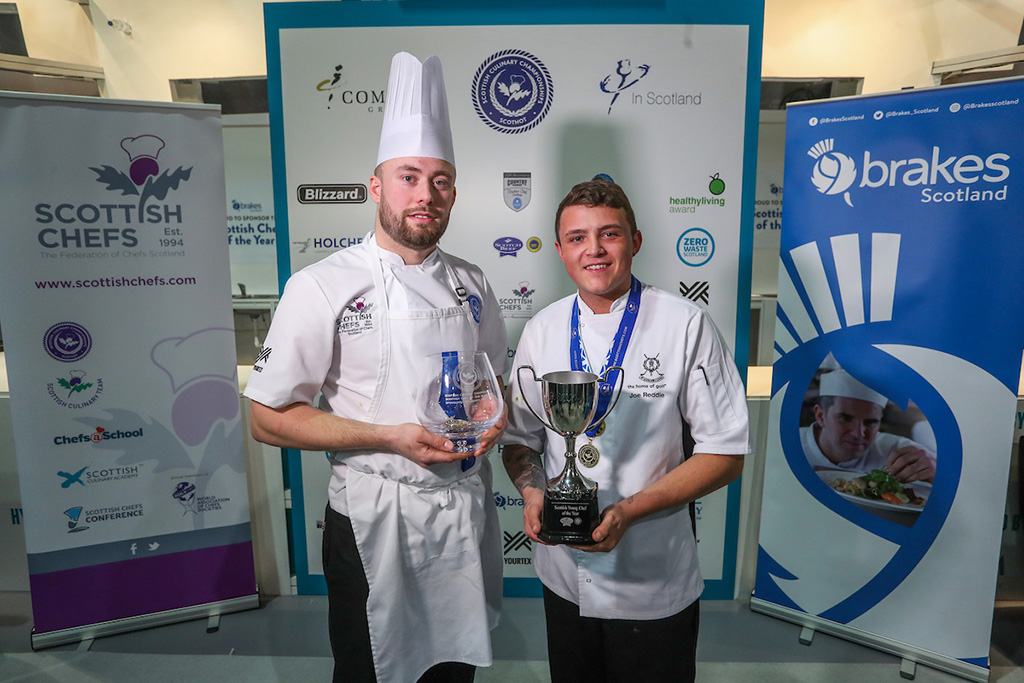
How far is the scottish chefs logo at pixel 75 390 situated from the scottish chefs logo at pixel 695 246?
9.12 feet

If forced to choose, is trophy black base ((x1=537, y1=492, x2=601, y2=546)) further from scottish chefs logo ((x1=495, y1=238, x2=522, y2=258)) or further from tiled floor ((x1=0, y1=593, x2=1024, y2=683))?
scottish chefs logo ((x1=495, y1=238, x2=522, y2=258))

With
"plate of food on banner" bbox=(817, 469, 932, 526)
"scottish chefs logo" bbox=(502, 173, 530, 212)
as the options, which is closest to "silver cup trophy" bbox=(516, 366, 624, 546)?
"scottish chefs logo" bbox=(502, 173, 530, 212)

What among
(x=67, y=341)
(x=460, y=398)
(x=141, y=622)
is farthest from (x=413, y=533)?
(x=141, y=622)

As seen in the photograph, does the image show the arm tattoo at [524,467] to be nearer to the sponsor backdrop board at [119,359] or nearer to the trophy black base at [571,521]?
the trophy black base at [571,521]

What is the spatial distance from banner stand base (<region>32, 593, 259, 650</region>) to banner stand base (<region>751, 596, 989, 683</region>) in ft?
8.67

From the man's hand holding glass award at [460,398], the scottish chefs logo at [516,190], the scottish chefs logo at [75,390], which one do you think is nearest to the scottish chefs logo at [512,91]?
the scottish chefs logo at [516,190]

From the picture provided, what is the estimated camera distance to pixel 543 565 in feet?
6.07

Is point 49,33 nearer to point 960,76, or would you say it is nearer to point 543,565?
point 543,565

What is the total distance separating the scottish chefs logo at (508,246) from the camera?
3.04 metres

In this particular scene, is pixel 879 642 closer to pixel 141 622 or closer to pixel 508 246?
pixel 508 246

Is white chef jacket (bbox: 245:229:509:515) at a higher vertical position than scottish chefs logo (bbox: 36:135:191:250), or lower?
lower

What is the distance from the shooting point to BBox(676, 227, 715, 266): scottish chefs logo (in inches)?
118

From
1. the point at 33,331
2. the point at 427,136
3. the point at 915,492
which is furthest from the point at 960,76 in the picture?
the point at 33,331

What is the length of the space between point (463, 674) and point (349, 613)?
0.42 m
